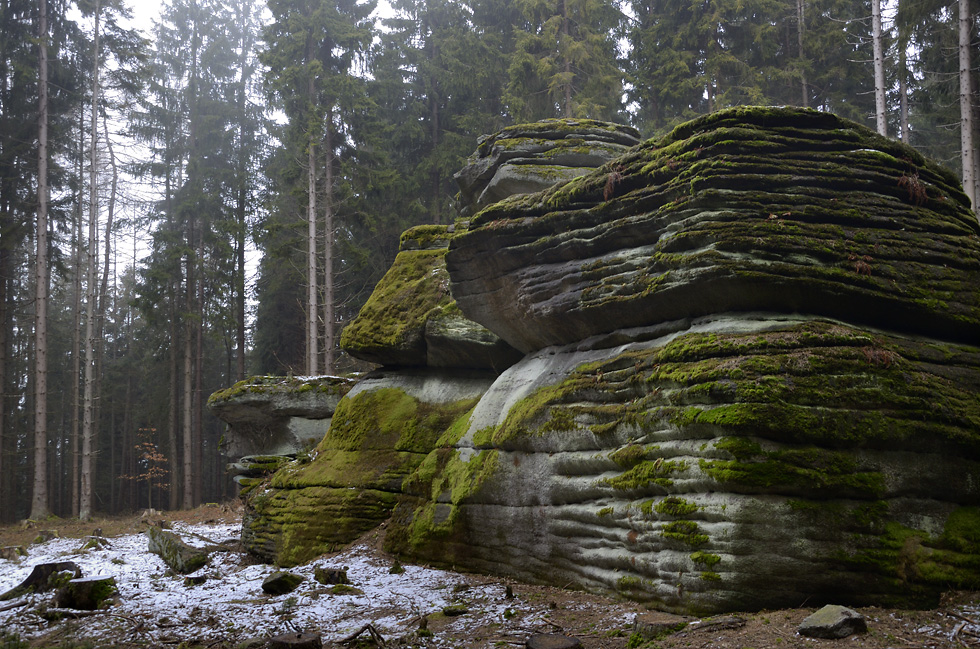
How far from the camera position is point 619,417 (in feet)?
23.3

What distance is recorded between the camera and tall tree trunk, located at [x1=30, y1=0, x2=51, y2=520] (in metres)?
19.0

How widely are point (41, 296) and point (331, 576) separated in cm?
1711

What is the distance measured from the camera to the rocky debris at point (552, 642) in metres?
5.15

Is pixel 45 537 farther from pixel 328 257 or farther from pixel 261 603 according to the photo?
pixel 328 257

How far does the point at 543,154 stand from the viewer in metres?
12.3

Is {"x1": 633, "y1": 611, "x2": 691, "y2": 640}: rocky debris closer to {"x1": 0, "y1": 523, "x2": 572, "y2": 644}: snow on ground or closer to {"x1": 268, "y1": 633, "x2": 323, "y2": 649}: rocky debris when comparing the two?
{"x1": 0, "y1": 523, "x2": 572, "y2": 644}: snow on ground

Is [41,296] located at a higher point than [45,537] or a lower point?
higher

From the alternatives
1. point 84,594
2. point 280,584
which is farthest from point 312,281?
point 84,594

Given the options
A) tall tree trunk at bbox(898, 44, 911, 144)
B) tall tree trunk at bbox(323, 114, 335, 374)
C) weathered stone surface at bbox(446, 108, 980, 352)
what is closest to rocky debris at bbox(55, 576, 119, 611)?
weathered stone surface at bbox(446, 108, 980, 352)

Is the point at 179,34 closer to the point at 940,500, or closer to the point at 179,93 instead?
the point at 179,93

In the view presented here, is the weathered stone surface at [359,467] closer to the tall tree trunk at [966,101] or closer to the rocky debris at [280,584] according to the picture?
the rocky debris at [280,584]

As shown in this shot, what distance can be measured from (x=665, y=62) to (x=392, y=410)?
55.6 feet

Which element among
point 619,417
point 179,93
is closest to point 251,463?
point 619,417

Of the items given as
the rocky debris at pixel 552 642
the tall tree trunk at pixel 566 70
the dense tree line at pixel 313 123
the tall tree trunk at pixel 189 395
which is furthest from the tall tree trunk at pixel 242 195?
the rocky debris at pixel 552 642
